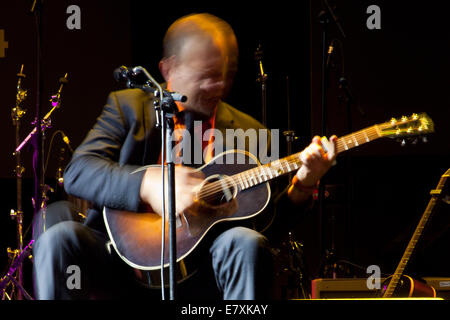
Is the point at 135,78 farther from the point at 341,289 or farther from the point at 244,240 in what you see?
the point at 341,289

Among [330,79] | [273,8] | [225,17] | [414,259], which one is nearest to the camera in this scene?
[414,259]

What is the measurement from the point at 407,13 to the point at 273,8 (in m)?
1.15

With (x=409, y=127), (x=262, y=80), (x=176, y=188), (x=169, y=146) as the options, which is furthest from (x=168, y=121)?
(x=262, y=80)

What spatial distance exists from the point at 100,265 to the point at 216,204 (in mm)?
509

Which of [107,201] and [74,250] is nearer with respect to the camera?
[74,250]

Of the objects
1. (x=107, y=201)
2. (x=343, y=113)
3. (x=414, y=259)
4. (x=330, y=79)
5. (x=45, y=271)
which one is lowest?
(x=414, y=259)

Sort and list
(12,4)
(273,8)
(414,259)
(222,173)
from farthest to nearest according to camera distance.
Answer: (12,4) → (273,8) → (414,259) → (222,173)

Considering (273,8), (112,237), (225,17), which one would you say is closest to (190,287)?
(112,237)

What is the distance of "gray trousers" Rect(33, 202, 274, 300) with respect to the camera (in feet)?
6.18

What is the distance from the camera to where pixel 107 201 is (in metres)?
2.13

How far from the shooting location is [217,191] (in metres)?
2.18

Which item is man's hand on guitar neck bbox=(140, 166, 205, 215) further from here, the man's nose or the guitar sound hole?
the man's nose

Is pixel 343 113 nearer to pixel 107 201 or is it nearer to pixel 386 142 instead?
pixel 386 142

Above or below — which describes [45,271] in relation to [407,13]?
below
